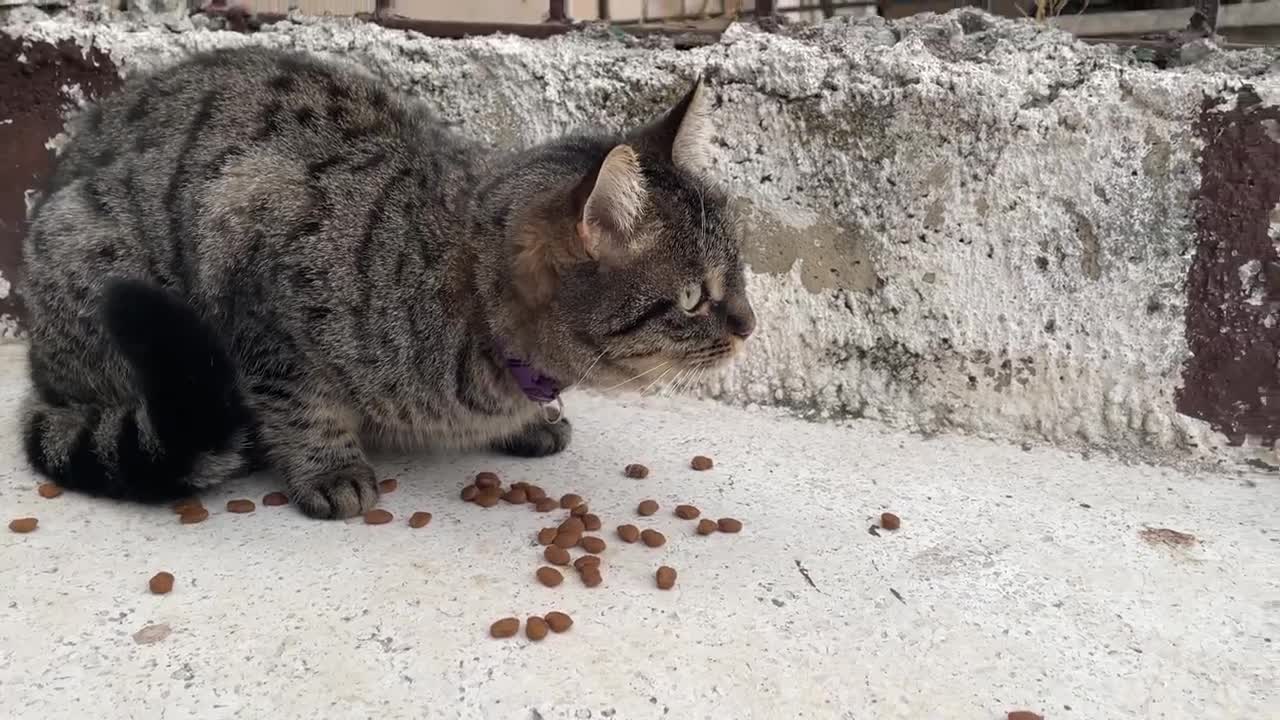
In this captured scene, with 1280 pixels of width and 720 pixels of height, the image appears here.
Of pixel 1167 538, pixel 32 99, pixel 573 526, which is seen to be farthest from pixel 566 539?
pixel 32 99

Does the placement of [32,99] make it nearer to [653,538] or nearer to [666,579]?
[653,538]

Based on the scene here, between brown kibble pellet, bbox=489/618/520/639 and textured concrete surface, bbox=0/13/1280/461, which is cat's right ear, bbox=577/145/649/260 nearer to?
brown kibble pellet, bbox=489/618/520/639

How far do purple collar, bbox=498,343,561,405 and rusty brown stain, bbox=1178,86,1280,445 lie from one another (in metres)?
1.59

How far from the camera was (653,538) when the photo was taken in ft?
6.47

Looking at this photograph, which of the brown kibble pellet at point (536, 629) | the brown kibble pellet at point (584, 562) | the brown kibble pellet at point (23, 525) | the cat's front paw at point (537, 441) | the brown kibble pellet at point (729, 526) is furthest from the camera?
the cat's front paw at point (537, 441)

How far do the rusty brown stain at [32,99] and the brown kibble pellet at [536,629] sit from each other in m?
2.28

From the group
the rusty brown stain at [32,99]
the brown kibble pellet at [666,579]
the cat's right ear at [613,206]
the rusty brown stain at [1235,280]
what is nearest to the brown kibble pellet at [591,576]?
the brown kibble pellet at [666,579]

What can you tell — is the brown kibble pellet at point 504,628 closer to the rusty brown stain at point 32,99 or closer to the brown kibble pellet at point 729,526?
the brown kibble pellet at point 729,526

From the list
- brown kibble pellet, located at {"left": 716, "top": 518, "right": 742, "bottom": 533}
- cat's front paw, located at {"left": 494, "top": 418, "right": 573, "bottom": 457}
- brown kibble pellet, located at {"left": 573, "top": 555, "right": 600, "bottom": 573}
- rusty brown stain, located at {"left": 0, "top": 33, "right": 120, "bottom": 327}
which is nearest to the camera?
brown kibble pellet, located at {"left": 573, "top": 555, "right": 600, "bottom": 573}

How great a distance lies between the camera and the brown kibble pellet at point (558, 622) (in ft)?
5.42

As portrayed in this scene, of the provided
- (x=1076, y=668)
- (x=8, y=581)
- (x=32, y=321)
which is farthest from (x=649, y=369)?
(x=32, y=321)

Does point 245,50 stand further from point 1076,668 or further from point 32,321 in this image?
point 1076,668

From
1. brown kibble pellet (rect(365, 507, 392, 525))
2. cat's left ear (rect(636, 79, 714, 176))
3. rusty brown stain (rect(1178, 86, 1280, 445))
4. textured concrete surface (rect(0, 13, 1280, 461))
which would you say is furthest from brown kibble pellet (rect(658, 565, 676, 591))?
rusty brown stain (rect(1178, 86, 1280, 445))

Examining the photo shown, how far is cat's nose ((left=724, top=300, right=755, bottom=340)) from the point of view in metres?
2.02
